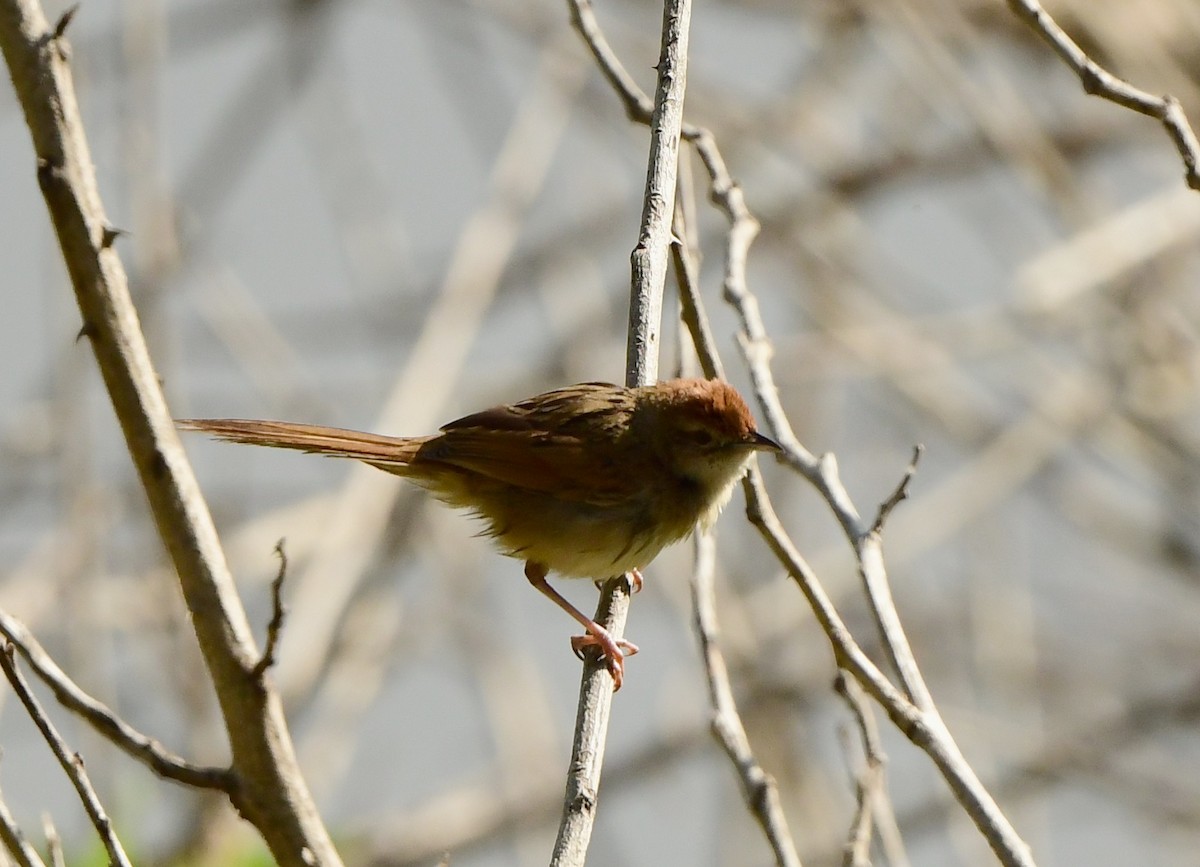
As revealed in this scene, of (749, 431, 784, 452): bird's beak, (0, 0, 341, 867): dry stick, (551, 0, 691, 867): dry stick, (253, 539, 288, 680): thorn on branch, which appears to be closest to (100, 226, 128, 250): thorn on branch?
(0, 0, 341, 867): dry stick

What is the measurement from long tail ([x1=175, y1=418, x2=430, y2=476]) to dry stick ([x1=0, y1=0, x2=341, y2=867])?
5.56ft

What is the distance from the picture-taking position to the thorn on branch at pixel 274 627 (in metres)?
2.12

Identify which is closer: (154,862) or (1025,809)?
(154,862)

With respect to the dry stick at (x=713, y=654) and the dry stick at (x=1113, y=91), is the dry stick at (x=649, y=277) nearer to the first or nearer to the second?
the dry stick at (x=713, y=654)

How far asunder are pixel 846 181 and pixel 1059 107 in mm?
1110

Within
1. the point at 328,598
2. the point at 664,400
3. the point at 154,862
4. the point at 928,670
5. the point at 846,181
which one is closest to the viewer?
the point at 664,400

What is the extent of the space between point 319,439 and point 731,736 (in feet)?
5.72

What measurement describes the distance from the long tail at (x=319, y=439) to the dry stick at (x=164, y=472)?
5.56ft

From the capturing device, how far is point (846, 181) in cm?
636

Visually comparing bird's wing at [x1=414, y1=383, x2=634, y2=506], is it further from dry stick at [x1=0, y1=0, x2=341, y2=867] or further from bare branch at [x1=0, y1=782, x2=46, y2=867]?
bare branch at [x1=0, y1=782, x2=46, y2=867]

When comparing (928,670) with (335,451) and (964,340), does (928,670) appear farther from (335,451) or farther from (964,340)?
(335,451)

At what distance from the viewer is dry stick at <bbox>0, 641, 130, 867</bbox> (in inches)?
83.9

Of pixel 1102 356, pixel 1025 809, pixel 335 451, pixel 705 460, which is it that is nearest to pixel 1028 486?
pixel 1102 356

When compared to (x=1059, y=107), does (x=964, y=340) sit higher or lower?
lower
